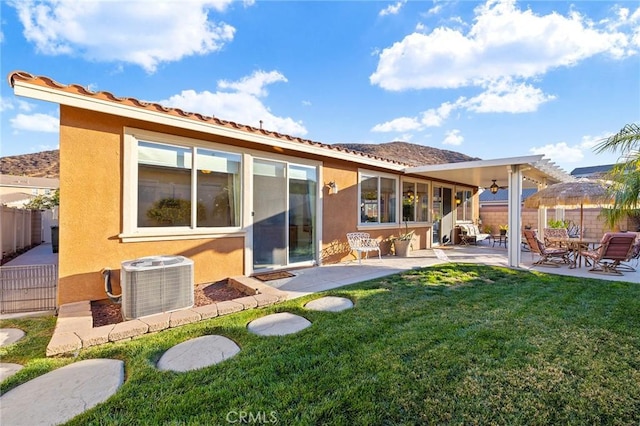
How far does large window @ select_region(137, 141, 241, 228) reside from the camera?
210 inches

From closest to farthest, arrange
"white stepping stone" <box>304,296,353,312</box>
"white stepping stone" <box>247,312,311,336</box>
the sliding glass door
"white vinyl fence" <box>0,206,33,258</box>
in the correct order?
"white stepping stone" <box>247,312,311,336</box> → "white stepping stone" <box>304,296,353,312</box> → the sliding glass door → "white vinyl fence" <box>0,206,33,258</box>

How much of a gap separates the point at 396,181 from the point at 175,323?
344 inches

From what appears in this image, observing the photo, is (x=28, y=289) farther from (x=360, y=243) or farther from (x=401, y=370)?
(x=360, y=243)

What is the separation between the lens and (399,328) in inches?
150

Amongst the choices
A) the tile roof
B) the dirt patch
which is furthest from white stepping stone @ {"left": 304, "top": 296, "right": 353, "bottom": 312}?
the tile roof

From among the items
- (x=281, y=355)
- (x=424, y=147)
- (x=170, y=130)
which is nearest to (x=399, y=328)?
(x=281, y=355)

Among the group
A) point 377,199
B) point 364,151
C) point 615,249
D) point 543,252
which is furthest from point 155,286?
point 364,151

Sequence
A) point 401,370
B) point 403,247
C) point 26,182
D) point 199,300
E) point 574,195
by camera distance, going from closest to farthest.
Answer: point 401,370
point 199,300
point 574,195
point 403,247
point 26,182

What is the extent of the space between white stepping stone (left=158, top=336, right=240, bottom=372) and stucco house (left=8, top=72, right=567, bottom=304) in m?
2.65

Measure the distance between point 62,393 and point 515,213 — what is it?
9669mm

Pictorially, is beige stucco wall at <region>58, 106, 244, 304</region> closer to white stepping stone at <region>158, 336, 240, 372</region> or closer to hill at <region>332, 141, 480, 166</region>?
white stepping stone at <region>158, 336, 240, 372</region>

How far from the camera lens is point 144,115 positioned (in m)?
4.89

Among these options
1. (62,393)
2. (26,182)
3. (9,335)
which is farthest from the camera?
(26,182)

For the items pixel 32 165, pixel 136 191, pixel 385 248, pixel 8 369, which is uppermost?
pixel 32 165
